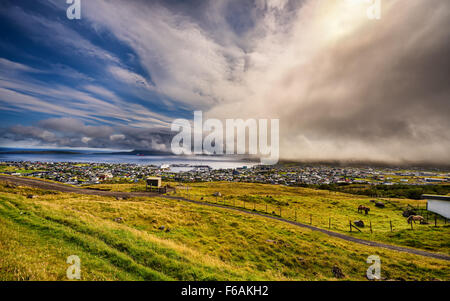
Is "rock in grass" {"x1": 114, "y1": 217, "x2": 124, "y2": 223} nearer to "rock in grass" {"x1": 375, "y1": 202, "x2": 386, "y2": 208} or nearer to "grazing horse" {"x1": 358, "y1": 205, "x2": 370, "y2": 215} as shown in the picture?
"grazing horse" {"x1": 358, "y1": 205, "x2": 370, "y2": 215}

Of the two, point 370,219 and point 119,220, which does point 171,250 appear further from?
point 370,219

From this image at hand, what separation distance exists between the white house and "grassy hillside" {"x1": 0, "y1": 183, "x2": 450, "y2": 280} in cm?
2998

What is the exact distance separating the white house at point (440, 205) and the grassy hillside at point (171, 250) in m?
30.0

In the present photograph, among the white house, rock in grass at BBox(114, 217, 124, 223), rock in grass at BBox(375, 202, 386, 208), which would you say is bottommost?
rock in grass at BBox(375, 202, 386, 208)

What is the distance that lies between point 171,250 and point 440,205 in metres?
57.4

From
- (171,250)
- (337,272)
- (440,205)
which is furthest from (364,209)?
(171,250)

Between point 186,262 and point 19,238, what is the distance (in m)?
10.8

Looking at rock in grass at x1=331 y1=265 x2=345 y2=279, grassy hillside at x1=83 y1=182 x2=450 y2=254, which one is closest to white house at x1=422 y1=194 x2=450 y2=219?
grassy hillside at x1=83 y1=182 x2=450 y2=254

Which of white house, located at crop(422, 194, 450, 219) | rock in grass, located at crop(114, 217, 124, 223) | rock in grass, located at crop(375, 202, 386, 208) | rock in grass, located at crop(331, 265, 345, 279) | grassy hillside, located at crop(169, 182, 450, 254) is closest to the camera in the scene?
rock in grass, located at crop(331, 265, 345, 279)

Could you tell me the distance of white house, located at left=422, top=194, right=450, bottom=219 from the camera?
115 ft
